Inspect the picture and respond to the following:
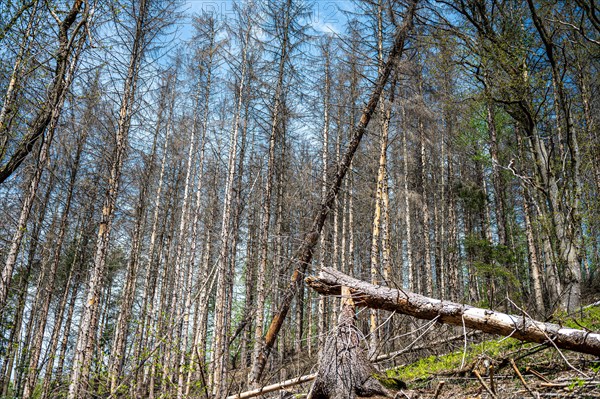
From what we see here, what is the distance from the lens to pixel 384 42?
9609mm

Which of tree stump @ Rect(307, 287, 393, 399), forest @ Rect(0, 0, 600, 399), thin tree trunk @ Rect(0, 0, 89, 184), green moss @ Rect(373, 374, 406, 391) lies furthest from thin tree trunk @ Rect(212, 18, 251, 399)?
green moss @ Rect(373, 374, 406, 391)

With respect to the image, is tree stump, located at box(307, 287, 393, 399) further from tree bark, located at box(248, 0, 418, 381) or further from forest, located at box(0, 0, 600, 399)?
tree bark, located at box(248, 0, 418, 381)

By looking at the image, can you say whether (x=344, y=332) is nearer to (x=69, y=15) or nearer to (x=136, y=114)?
(x=69, y=15)

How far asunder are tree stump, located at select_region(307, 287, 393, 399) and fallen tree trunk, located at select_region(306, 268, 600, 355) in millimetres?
598

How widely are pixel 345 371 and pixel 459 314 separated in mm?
1353

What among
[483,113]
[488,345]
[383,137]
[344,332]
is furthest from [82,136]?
[483,113]

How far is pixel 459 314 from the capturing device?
383cm

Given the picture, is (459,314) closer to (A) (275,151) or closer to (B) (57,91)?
(B) (57,91)

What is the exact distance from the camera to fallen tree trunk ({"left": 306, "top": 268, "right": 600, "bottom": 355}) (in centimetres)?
337

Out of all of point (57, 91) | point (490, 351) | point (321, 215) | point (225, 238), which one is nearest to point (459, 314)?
point (490, 351)

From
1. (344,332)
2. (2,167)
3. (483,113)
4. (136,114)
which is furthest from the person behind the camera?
(483,113)

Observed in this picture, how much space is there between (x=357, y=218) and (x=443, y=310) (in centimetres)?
1607

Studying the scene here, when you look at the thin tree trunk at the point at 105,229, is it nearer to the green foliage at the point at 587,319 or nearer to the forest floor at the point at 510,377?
the forest floor at the point at 510,377

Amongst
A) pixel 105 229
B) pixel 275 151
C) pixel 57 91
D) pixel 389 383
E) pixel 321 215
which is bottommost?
pixel 389 383
